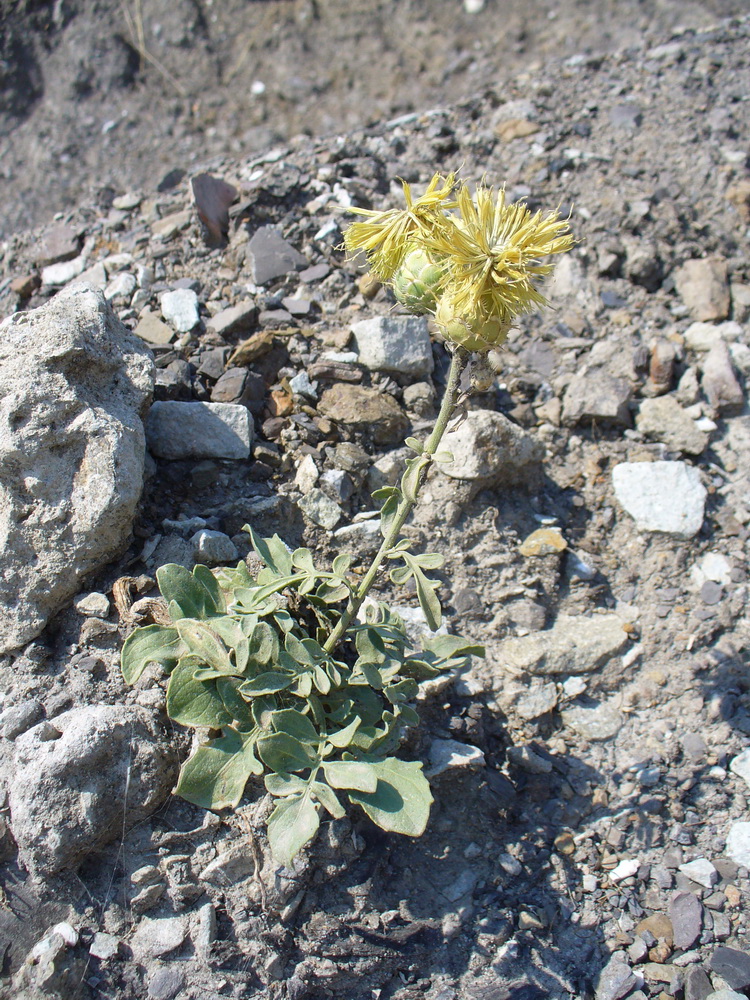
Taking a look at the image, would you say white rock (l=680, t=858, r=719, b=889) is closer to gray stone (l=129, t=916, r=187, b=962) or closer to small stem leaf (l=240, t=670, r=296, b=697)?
small stem leaf (l=240, t=670, r=296, b=697)

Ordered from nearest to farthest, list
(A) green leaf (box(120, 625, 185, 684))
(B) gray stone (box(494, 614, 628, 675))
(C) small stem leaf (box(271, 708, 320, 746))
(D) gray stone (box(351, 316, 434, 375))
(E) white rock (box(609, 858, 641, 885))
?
(C) small stem leaf (box(271, 708, 320, 746))
(A) green leaf (box(120, 625, 185, 684))
(E) white rock (box(609, 858, 641, 885))
(B) gray stone (box(494, 614, 628, 675))
(D) gray stone (box(351, 316, 434, 375))

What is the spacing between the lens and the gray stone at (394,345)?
4.16 metres

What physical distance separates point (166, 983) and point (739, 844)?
2395mm

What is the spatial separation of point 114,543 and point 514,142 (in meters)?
4.42

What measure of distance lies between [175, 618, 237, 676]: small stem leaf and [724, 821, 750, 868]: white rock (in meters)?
2.27

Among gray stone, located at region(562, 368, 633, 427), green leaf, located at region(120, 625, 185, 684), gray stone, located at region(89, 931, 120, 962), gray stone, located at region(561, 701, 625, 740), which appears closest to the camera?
gray stone, located at region(89, 931, 120, 962)

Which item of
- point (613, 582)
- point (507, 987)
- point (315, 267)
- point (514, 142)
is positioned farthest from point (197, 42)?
point (507, 987)

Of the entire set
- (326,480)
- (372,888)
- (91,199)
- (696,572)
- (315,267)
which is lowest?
(696,572)

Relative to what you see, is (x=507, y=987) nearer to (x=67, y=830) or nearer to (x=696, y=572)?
(x=67, y=830)

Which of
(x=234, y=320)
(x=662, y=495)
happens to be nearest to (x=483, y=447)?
(x=662, y=495)

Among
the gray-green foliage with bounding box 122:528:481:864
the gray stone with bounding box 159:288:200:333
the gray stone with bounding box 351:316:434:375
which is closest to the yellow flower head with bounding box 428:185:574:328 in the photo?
the gray-green foliage with bounding box 122:528:481:864

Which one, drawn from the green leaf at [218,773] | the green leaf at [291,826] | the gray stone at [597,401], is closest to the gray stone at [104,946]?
Answer: the green leaf at [218,773]

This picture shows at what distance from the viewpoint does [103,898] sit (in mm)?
2771

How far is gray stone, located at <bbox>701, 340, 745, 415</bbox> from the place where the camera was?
4.32 metres
